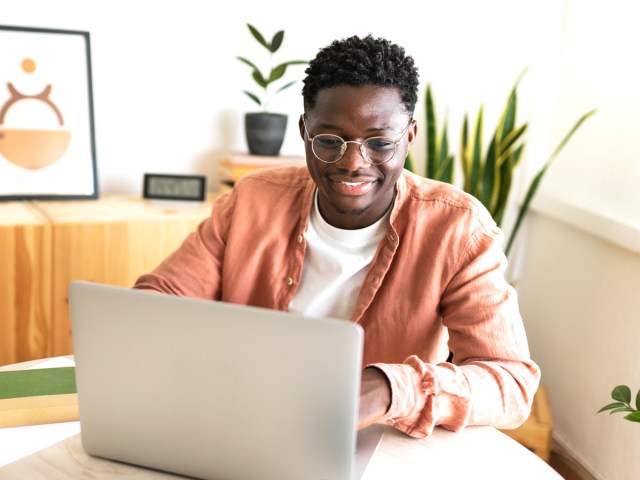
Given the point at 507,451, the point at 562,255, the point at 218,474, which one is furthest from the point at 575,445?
the point at 218,474

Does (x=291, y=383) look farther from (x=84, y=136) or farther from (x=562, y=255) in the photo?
(x=562, y=255)

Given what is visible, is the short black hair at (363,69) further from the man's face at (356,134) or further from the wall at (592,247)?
the wall at (592,247)

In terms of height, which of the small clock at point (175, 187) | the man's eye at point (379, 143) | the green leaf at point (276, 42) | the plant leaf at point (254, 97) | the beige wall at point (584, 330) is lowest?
the beige wall at point (584, 330)

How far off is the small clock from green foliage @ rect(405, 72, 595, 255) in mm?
743

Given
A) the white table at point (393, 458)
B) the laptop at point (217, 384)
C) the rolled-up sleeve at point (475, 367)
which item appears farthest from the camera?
the rolled-up sleeve at point (475, 367)

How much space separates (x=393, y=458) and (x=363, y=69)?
718 mm

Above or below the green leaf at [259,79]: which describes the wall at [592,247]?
below

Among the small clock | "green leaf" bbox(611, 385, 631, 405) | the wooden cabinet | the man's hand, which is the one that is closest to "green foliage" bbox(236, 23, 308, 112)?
the small clock

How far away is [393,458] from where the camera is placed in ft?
4.02

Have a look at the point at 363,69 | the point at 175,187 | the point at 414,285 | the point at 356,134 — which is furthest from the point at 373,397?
the point at 175,187

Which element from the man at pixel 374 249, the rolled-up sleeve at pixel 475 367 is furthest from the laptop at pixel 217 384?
the man at pixel 374 249

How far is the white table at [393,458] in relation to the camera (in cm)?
115

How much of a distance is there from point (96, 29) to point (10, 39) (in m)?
0.28

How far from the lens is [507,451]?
129cm
